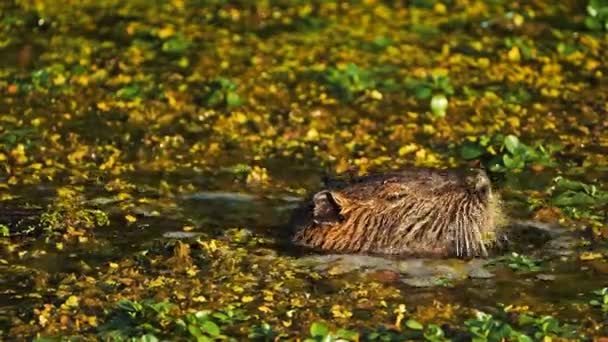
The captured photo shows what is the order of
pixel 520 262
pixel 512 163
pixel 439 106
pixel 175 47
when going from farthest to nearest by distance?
pixel 175 47, pixel 439 106, pixel 512 163, pixel 520 262

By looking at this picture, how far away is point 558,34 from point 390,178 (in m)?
5.79

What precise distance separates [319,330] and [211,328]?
0.64 metres

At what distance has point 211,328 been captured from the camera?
8.79m

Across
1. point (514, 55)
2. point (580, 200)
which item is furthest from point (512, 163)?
point (514, 55)

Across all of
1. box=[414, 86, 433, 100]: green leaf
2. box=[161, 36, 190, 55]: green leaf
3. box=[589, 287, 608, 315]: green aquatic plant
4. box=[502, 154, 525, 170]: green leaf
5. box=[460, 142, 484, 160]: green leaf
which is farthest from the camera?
box=[161, 36, 190, 55]: green leaf

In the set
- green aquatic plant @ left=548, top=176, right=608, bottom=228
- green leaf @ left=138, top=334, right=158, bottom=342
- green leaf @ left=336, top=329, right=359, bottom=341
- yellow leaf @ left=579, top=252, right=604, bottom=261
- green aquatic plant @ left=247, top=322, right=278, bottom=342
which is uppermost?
green aquatic plant @ left=548, top=176, right=608, bottom=228

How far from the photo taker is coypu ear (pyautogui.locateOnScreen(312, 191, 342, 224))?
33.6 feet

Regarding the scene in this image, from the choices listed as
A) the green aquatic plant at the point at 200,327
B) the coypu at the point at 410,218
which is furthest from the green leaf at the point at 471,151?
the green aquatic plant at the point at 200,327

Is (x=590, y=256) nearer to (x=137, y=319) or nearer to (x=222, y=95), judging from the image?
(x=137, y=319)

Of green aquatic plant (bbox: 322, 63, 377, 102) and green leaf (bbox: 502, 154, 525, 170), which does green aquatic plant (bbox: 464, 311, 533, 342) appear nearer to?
green leaf (bbox: 502, 154, 525, 170)

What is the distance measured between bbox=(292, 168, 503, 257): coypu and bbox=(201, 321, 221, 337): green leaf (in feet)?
5.50

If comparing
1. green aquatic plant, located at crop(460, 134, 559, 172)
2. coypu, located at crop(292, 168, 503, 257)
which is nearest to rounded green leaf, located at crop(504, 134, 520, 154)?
green aquatic plant, located at crop(460, 134, 559, 172)

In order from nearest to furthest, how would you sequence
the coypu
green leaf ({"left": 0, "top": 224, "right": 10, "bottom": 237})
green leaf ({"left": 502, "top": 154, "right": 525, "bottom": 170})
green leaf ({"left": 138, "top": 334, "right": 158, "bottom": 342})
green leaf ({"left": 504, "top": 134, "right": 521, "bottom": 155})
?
green leaf ({"left": 138, "top": 334, "right": 158, "bottom": 342}) → the coypu → green leaf ({"left": 0, "top": 224, "right": 10, "bottom": 237}) → green leaf ({"left": 502, "top": 154, "right": 525, "bottom": 170}) → green leaf ({"left": 504, "top": 134, "right": 521, "bottom": 155})

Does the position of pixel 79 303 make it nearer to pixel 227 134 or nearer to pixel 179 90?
pixel 227 134
